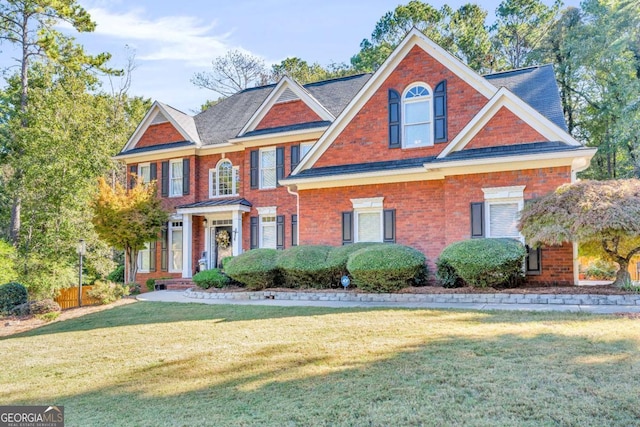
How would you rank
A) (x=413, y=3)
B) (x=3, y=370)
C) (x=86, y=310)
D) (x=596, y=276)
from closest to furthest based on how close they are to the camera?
1. (x=3, y=370)
2. (x=86, y=310)
3. (x=596, y=276)
4. (x=413, y=3)

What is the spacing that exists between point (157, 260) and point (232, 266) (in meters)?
8.52

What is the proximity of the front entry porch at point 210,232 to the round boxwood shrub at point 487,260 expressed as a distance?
1033 centimetres

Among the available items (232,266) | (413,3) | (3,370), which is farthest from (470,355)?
(413,3)

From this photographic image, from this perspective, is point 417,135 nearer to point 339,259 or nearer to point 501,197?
point 501,197

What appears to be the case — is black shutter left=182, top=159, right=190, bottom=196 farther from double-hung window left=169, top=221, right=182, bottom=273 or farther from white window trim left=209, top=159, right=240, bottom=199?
double-hung window left=169, top=221, right=182, bottom=273

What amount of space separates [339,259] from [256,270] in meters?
2.72

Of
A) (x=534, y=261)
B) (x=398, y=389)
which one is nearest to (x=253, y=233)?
(x=534, y=261)

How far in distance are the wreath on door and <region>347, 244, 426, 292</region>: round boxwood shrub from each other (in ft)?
31.3

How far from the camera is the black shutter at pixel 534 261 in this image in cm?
1253

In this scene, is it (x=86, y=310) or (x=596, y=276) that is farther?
(x=596, y=276)

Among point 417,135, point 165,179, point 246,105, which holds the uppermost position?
point 246,105

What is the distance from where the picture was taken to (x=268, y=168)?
1995 cm

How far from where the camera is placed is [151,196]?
20.4 meters

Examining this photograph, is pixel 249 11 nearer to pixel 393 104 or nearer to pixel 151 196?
pixel 393 104
